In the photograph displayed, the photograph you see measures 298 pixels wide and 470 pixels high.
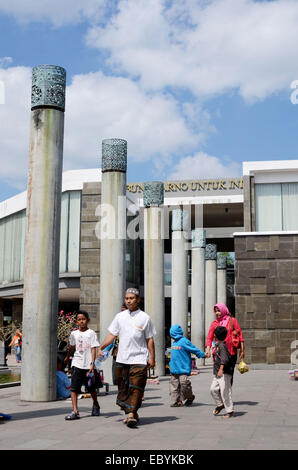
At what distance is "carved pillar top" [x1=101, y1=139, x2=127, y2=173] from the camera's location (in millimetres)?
16266

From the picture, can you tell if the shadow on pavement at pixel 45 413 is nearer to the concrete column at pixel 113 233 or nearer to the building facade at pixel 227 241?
the concrete column at pixel 113 233

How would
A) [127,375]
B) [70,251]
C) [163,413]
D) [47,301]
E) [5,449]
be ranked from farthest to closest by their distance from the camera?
[70,251]
[47,301]
[163,413]
[127,375]
[5,449]

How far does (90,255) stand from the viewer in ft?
107

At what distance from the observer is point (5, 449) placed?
245 inches

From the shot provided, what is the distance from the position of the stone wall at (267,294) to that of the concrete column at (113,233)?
946 cm

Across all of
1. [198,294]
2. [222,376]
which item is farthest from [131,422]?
[198,294]

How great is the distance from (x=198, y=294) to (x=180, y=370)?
2070cm

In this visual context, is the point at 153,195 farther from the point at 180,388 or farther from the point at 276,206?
the point at 276,206

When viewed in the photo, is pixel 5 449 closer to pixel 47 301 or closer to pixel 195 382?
pixel 47 301

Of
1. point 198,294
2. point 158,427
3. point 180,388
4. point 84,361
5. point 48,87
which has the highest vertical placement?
point 48,87

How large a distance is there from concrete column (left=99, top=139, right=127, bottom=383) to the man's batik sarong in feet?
24.7
